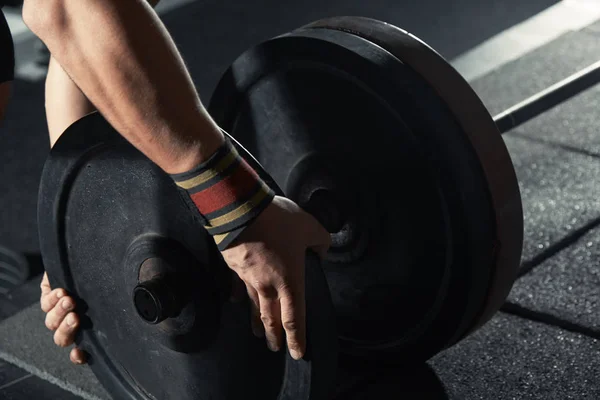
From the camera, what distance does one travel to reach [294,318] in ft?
3.40

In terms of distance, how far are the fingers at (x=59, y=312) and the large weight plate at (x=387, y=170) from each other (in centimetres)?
37

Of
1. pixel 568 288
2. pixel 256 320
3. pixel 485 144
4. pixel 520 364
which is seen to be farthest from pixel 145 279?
pixel 568 288

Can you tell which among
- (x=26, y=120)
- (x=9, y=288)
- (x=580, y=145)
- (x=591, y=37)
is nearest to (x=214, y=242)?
(x=9, y=288)

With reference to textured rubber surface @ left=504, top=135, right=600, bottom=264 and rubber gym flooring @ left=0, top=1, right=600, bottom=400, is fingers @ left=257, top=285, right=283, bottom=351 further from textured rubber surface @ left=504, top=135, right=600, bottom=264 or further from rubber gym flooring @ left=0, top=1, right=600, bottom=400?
textured rubber surface @ left=504, top=135, right=600, bottom=264

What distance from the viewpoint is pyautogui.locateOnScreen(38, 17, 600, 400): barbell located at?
114 cm

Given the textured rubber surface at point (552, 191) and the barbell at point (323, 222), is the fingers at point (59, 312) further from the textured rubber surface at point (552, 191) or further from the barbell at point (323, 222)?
the textured rubber surface at point (552, 191)

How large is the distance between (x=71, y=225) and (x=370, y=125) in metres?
0.45

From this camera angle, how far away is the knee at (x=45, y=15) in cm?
93

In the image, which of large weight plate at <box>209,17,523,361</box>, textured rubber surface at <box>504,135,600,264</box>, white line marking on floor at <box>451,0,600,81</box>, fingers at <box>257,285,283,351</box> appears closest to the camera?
fingers at <box>257,285,283,351</box>

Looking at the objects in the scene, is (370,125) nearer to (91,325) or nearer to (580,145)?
(91,325)

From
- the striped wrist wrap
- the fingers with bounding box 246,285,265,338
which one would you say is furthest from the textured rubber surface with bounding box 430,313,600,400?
the striped wrist wrap

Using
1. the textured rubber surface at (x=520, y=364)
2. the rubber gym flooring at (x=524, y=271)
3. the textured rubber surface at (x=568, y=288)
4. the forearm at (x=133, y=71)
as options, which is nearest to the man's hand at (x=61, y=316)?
the rubber gym flooring at (x=524, y=271)

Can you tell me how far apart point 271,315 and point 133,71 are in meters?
0.32

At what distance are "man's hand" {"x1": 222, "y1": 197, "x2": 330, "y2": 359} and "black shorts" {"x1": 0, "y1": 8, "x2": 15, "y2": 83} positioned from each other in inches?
18.0
